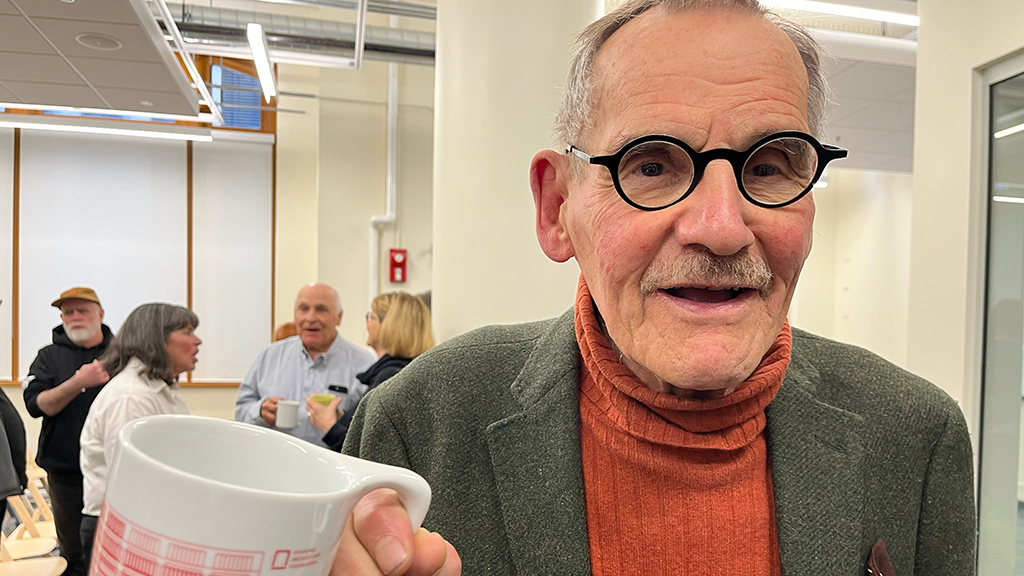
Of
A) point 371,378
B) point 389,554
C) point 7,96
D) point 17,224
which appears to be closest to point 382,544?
point 389,554

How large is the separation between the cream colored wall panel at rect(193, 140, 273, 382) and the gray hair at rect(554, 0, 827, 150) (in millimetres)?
8689

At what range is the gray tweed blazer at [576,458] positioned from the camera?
90 cm

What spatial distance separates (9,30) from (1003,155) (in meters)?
5.22

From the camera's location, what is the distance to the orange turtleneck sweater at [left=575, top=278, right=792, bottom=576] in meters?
0.91

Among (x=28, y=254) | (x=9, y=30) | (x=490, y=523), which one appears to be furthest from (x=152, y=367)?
(x=28, y=254)

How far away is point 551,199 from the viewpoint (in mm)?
1048

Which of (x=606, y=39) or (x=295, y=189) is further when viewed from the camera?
(x=295, y=189)

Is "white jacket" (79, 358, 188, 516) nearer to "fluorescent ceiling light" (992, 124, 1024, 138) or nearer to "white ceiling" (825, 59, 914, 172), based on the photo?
"fluorescent ceiling light" (992, 124, 1024, 138)

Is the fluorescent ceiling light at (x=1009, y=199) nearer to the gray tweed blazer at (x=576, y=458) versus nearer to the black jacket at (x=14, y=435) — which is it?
the gray tweed blazer at (x=576, y=458)

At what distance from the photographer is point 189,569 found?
43cm

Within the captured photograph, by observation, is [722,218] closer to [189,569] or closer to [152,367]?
[189,569]

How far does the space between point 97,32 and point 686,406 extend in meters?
4.68

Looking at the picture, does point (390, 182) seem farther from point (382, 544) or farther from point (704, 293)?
point (382, 544)

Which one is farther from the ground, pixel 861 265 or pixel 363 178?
pixel 363 178
